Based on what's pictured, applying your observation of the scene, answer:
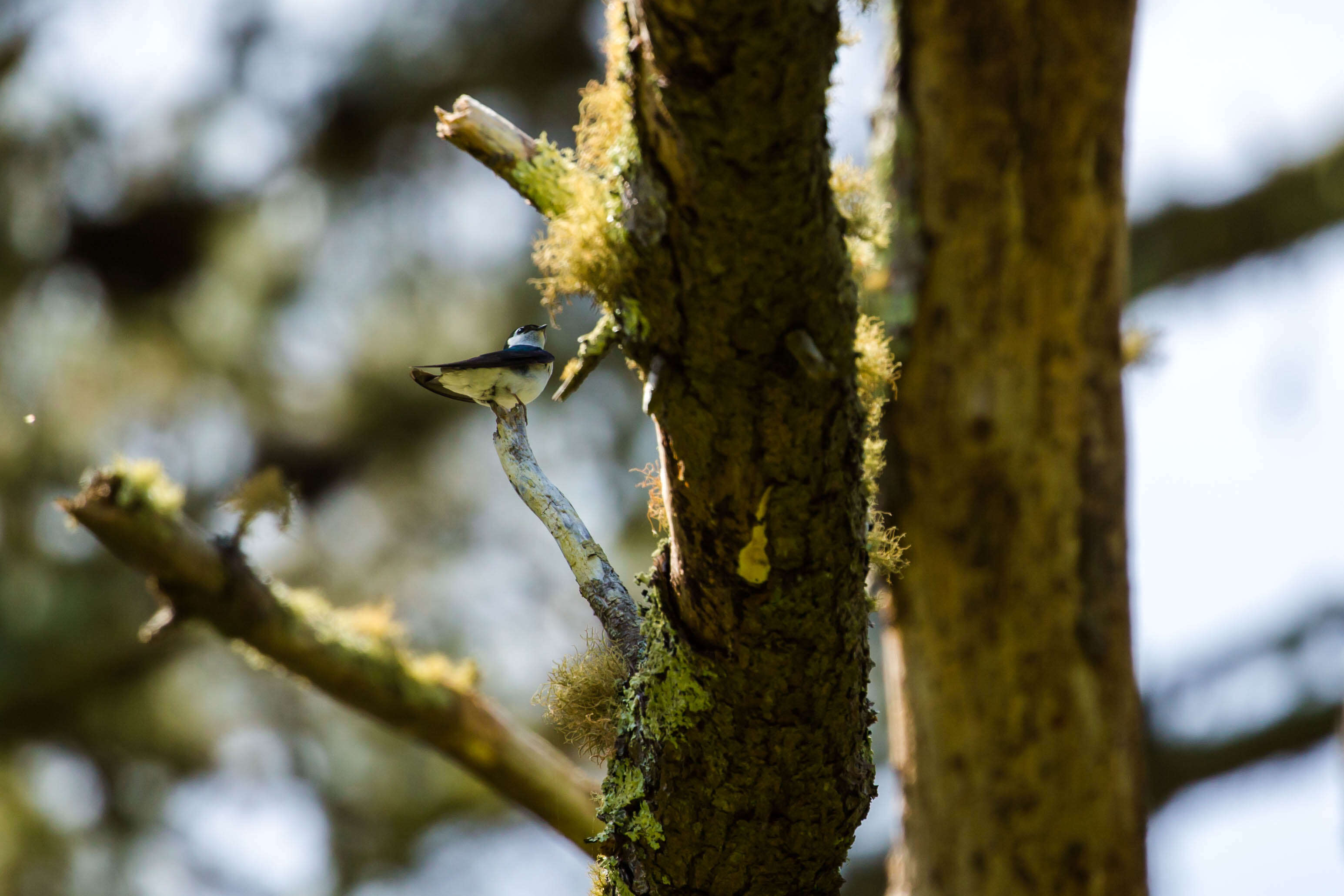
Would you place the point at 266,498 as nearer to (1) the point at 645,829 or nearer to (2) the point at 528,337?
(2) the point at 528,337

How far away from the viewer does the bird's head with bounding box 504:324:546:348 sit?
1.62m

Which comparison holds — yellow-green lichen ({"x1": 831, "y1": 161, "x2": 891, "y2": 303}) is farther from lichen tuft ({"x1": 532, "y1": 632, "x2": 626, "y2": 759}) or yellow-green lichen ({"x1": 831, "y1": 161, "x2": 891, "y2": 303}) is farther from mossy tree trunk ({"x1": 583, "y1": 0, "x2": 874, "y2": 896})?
lichen tuft ({"x1": 532, "y1": 632, "x2": 626, "y2": 759})

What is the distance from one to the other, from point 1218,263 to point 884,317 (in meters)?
2.26

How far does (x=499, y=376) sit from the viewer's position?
134cm

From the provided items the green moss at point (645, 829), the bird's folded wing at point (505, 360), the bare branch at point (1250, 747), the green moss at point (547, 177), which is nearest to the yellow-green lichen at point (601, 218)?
the green moss at point (547, 177)

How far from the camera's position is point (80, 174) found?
4.93 metres

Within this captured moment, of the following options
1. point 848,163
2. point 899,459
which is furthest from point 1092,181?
point 848,163

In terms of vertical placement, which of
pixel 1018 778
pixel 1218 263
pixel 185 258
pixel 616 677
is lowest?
pixel 616 677

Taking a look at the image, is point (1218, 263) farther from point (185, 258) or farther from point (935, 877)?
point (185, 258)

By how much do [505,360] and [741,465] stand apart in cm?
46

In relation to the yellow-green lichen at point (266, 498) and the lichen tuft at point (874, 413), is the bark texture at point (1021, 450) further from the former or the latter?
the yellow-green lichen at point (266, 498)

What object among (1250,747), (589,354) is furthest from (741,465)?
(1250,747)

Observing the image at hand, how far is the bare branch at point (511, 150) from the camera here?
1259 millimetres

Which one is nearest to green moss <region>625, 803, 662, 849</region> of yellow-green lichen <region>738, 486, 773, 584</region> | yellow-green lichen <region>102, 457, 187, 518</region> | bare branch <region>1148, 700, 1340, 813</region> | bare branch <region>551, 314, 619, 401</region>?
yellow-green lichen <region>738, 486, 773, 584</region>
